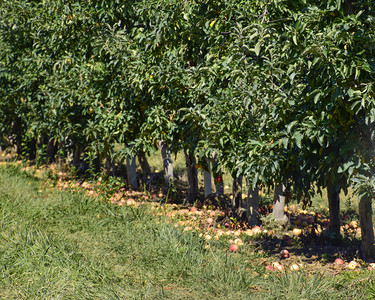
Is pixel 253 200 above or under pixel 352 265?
above

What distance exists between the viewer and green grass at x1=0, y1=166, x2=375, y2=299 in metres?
4.96

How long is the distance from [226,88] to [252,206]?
2733 millimetres

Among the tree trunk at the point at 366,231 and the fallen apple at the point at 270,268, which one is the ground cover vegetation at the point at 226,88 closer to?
the tree trunk at the point at 366,231

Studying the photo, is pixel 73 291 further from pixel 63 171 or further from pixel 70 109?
pixel 63 171

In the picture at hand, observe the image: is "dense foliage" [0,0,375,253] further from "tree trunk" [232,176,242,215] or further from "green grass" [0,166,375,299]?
"tree trunk" [232,176,242,215]

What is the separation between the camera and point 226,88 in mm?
6734

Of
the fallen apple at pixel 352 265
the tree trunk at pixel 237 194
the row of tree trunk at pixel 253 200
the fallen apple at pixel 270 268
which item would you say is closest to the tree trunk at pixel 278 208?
the row of tree trunk at pixel 253 200

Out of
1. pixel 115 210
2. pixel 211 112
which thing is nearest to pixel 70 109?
pixel 115 210

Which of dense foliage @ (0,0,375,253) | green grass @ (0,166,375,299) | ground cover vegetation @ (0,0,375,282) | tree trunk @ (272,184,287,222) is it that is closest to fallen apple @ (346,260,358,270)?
green grass @ (0,166,375,299)

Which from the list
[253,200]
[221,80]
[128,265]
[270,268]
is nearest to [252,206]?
[253,200]

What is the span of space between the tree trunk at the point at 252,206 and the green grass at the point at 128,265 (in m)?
1.78

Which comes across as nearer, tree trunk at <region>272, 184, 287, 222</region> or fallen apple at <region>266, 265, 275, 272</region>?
fallen apple at <region>266, 265, 275, 272</region>

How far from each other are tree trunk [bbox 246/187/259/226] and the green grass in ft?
5.83

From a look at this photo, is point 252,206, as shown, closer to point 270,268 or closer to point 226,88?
point 226,88
